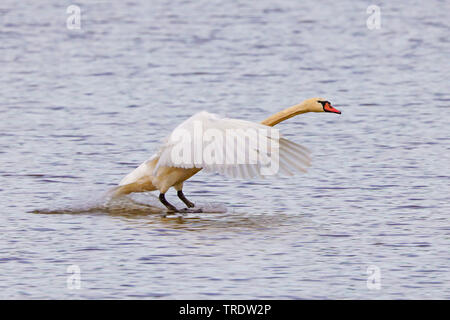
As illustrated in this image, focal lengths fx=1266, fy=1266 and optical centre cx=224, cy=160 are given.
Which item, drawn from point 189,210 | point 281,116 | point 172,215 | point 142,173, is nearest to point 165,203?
point 172,215

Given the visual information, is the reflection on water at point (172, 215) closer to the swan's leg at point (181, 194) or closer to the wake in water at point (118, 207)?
the wake in water at point (118, 207)

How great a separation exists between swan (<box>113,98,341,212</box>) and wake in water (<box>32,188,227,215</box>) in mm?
357

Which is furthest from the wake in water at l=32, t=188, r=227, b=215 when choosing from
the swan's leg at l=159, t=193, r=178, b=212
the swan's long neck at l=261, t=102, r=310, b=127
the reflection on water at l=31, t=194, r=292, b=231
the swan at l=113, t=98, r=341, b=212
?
the swan's long neck at l=261, t=102, r=310, b=127

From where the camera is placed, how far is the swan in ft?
44.1

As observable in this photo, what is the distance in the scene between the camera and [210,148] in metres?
13.6

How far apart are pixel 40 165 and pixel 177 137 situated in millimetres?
4420

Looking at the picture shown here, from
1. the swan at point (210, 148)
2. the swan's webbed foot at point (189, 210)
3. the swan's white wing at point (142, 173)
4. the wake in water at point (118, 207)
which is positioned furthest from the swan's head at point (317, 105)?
the swan's white wing at point (142, 173)

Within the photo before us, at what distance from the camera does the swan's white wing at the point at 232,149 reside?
528 inches

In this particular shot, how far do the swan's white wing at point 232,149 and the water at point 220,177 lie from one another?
0.78 metres

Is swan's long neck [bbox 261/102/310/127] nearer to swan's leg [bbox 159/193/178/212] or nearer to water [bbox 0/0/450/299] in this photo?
water [bbox 0/0/450/299]

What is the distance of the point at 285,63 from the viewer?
90.3ft

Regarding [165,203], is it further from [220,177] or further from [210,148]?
[220,177]

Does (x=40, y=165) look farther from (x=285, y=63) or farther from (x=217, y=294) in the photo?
(x=285, y=63)

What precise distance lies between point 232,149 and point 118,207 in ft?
8.24
